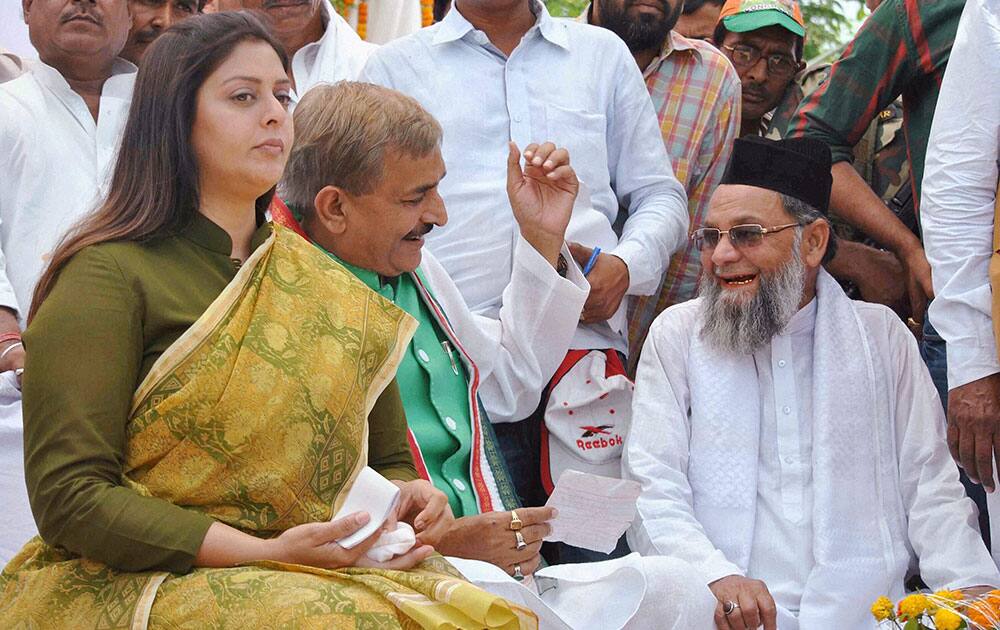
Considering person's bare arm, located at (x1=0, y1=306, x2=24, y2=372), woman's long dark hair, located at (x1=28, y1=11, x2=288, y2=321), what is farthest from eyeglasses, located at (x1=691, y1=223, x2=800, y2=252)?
person's bare arm, located at (x1=0, y1=306, x2=24, y2=372)

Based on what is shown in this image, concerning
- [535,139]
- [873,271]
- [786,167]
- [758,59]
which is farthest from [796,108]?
[535,139]

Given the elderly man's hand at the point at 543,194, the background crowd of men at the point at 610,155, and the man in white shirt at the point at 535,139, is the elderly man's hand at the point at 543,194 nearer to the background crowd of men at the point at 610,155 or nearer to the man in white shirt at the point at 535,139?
the background crowd of men at the point at 610,155

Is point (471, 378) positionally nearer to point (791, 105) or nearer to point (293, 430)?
point (293, 430)

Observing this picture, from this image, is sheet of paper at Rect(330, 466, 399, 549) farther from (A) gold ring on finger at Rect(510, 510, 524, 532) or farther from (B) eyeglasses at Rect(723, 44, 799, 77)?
(B) eyeglasses at Rect(723, 44, 799, 77)

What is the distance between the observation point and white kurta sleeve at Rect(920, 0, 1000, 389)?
4.06 meters

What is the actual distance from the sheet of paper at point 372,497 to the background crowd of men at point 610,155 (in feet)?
3.25

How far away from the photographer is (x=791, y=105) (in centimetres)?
628

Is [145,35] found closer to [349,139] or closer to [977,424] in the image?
[349,139]

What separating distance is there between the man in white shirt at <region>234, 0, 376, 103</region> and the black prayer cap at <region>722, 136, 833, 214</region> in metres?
1.51

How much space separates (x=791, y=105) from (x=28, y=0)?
10.6ft

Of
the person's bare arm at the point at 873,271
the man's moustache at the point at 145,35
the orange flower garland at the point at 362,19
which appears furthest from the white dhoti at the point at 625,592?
the orange flower garland at the point at 362,19

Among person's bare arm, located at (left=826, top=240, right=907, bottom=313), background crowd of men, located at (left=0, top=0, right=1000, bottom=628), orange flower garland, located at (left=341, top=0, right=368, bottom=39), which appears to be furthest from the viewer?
orange flower garland, located at (left=341, top=0, right=368, bottom=39)

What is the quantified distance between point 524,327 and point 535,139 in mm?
887

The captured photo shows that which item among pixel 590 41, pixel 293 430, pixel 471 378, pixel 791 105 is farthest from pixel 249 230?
pixel 791 105
